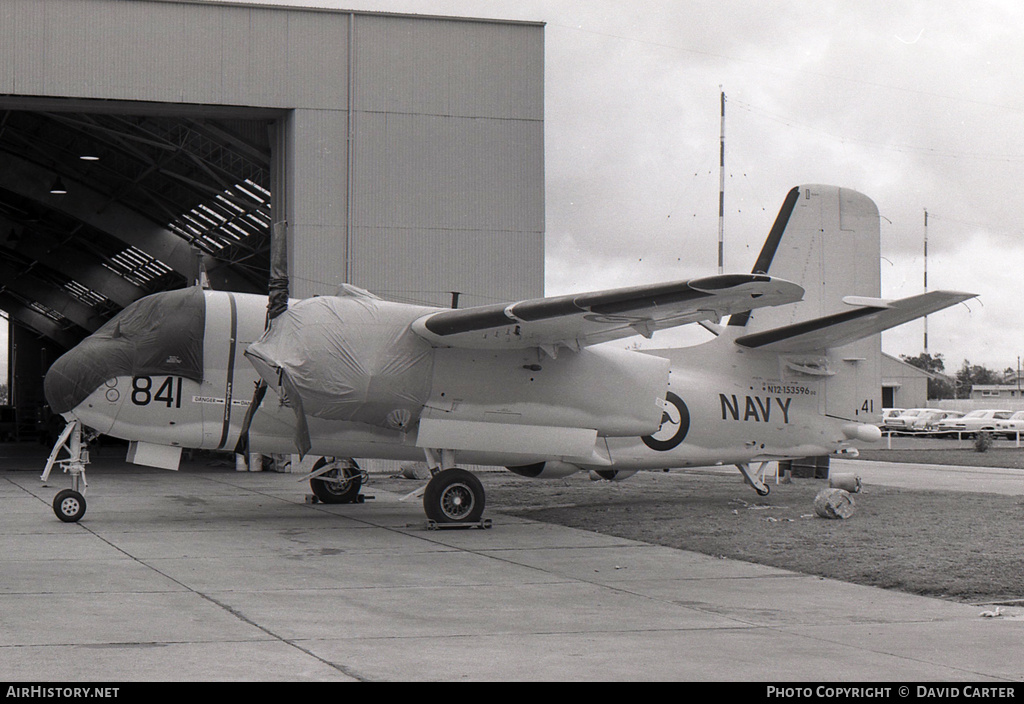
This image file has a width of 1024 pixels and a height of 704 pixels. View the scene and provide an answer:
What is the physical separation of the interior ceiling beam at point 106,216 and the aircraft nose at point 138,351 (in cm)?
2160

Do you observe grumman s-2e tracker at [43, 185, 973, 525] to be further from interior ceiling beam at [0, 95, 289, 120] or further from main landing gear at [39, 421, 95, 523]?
interior ceiling beam at [0, 95, 289, 120]

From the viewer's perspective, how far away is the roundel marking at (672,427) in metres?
16.5

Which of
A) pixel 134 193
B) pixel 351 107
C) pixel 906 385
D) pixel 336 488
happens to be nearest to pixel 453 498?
pixel 336 488

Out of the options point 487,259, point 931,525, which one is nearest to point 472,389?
point 931,525

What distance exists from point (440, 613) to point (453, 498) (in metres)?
6.07

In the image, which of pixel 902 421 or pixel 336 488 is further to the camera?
pixel 902 421

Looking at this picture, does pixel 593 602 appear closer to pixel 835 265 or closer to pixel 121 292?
pixel 835 265

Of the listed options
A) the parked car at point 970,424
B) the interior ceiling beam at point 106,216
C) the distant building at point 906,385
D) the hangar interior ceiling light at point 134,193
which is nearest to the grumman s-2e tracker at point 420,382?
the hangar interior ceiling light at point 134,193

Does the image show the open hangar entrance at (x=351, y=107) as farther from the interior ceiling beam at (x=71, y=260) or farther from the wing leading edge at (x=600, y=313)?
the interior ceiling beam at (x=71, y=260)

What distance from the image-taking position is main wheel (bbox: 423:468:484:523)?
13.9 m

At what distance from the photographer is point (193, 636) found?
6902 millimetres

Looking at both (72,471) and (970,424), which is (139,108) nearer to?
(72,471)

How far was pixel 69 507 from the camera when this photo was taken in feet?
46.4

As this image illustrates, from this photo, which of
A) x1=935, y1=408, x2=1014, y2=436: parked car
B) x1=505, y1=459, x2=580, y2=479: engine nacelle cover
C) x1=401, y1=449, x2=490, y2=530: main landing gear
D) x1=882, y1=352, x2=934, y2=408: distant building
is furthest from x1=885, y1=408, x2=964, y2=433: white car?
x1=401, y1=449, x2=490, y2=530: main landing gear
